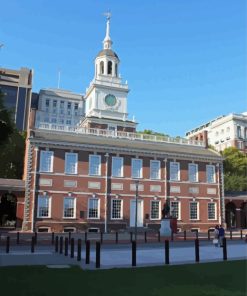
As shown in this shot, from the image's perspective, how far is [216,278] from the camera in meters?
9.88

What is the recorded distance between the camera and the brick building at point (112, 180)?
120 ft

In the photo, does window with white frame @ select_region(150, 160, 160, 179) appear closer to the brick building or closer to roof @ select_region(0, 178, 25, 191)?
the brick building

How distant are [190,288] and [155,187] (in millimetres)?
32525

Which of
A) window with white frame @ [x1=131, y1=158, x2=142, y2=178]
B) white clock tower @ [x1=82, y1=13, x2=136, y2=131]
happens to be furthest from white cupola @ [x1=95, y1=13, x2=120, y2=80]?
window with white frame @ [x1=131, y1=158, x2=142, y2=178]

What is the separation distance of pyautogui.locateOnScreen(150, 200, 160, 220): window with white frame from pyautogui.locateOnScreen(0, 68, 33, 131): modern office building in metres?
82.3

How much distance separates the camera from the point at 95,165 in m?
39.2

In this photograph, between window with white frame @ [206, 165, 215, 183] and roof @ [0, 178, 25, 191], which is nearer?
roof @ [0, 178, 25, 191]

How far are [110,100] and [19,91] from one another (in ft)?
236

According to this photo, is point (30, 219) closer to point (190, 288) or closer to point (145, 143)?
point (145, 143)

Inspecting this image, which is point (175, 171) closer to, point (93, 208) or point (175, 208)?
point (175, 208)

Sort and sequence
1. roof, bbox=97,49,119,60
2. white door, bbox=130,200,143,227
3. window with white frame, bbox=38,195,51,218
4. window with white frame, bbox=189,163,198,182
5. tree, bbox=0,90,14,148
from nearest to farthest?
tree, bbox=0,90,14,148 < window with white frame, bbox=38,195,51,218 < white door, bbox=130,200,143,227 < window with white frame, bbox=189,163,198,182 < roof, bbox=97,49,119,60

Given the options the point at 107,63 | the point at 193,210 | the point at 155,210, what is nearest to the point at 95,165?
the point at 155,210

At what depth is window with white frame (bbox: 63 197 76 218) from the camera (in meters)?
37.0

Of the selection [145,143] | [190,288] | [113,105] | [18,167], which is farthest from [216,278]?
[113,105]
